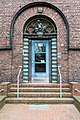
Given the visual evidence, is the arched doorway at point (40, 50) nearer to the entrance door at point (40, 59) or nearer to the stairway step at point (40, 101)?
the entrance door at point (40, 59)

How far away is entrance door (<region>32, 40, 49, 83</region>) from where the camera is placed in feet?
32.1

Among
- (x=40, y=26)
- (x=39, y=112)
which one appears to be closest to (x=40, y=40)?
(x=40, y=26)

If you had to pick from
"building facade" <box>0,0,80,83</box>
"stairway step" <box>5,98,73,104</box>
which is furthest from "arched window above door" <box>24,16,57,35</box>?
"stairway step" <box>5,98,73,104</box>

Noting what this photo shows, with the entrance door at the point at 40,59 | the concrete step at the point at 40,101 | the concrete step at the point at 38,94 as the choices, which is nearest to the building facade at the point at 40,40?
the entrance door at the point at 40,59

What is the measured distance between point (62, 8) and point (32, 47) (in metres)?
2.43

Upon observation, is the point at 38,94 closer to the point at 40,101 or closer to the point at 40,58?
the point at 40,101

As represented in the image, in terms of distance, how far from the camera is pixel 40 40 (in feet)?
32.3

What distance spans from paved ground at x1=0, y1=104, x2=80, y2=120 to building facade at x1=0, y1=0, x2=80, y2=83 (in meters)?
2.43

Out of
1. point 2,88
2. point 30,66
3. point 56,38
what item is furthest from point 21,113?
point 56,38

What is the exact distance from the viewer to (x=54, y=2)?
9.45m

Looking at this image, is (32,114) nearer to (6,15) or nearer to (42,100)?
(42,100)

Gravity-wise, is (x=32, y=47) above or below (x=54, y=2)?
below

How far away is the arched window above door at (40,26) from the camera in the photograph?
9656 mm

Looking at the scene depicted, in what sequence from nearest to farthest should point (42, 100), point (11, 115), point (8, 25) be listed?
point (11, 115) < point (42, 100) < point (8, 25)
